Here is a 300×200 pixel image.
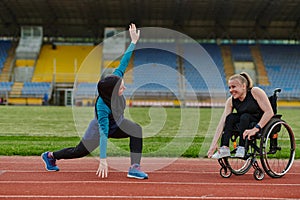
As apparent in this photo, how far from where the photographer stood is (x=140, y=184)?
17.5 feet

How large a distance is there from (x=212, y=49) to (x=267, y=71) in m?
5.85

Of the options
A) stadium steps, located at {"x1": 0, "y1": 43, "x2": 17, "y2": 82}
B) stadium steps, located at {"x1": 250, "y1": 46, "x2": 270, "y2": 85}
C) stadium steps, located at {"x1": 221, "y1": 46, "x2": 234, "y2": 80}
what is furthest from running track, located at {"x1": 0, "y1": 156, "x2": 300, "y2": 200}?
stadium steps, located at {"x1": 221, "y1": 46, "x2": 234, "y2": 80}

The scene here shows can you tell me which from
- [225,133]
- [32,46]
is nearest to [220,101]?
[32,46]

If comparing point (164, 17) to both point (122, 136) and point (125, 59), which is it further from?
point (122, 136)

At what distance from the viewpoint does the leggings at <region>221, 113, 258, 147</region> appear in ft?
18.4

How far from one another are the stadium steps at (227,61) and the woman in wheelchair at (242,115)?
38.5 m

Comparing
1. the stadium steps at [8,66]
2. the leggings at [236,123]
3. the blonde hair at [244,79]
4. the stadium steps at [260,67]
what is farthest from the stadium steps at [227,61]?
the leggings at [236,123]

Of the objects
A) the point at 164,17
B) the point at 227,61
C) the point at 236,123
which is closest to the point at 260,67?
the point at 227,61

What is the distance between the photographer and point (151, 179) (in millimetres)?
5730

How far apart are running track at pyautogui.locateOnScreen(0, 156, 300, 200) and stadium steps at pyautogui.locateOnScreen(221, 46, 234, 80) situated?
38.1 meters

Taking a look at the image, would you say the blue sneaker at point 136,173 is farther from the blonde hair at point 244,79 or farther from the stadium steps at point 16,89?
→ the stadium steps at point 16,89

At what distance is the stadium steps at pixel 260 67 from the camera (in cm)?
4378

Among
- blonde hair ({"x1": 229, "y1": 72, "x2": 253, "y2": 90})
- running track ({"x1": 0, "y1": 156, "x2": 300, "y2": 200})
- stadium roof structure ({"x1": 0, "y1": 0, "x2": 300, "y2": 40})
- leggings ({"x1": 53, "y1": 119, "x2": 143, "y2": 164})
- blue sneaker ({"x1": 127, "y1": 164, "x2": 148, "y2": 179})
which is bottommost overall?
running track ({"x1": 0, "y1": 156, "x2": 300, "y2": 200})

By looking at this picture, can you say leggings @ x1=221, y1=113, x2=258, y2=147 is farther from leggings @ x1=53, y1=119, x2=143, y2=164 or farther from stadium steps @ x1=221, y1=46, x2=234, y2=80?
stadium steps @ x1=221, y1=46, x2=234, y2=80
